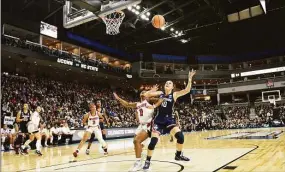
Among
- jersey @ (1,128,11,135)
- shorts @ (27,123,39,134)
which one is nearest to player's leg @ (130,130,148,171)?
shorts @ (27,123,39,134)

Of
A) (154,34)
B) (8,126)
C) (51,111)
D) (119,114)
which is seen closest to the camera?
(8,126)

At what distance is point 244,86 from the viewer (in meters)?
41.2

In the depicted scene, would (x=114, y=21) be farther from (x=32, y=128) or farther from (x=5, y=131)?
(x=5, y=131)

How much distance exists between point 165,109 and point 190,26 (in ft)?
84.2

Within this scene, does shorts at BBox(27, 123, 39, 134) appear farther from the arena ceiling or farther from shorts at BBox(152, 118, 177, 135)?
the arena ceiling

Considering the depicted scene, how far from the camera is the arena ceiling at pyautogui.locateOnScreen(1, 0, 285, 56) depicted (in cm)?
2456

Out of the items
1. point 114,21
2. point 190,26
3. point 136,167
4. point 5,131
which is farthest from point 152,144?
point 190,26

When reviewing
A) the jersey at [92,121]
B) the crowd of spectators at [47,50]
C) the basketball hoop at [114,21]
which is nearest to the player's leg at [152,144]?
the jersey at [92,121]

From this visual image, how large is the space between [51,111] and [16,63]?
741 centimetres

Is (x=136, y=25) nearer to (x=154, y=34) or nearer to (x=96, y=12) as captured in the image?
(x=154, y=34)

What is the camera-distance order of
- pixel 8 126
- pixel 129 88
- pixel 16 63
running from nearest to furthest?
pixel 8 126 < pixel 16 63 < pixel 129 88

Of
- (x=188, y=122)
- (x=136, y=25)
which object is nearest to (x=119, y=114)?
(x=188, y=122)

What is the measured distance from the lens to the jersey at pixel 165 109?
18.2 ft

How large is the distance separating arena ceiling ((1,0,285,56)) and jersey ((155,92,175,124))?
12.7 m
